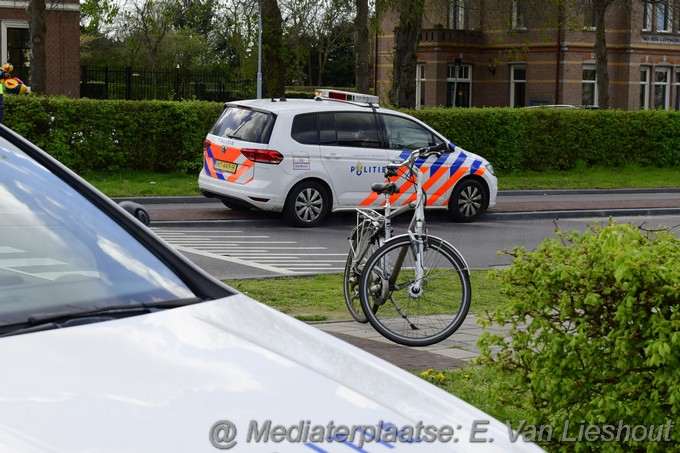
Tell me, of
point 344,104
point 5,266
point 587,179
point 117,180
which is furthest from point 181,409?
point 587,179

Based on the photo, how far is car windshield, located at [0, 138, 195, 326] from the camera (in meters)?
2.54

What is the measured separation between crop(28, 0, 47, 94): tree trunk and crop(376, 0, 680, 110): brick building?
29760 millimetres

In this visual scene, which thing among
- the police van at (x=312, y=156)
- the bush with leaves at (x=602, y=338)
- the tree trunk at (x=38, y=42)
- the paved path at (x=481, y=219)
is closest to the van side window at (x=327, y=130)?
the police van at (x=312, y=156)

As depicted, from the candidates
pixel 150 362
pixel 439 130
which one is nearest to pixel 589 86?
pixel 439 130

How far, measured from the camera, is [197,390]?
204 cm

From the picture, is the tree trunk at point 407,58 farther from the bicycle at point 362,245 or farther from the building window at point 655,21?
the building window at point 655,21

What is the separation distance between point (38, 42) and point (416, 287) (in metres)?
18.5

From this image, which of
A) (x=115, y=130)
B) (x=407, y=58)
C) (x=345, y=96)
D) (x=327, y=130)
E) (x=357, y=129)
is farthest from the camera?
(x=407, y=58)

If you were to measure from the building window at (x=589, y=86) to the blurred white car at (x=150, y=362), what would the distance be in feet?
173

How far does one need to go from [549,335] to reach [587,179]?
2211 centimetres

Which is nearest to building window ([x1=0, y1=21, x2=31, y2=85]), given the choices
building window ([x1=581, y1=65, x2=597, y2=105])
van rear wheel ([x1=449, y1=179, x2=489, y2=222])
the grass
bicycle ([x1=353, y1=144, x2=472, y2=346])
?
the grass

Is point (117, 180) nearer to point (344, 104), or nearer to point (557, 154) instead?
point (344, 104)

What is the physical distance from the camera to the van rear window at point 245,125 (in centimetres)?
1591

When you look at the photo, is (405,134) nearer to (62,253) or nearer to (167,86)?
(62,253)
